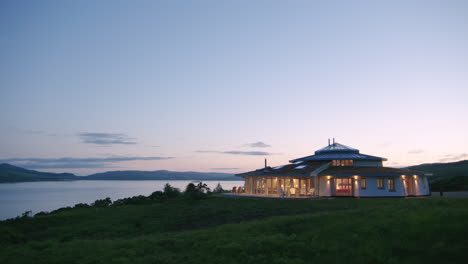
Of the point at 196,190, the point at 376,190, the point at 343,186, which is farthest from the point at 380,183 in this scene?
the point at 196,190

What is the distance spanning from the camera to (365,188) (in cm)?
3056

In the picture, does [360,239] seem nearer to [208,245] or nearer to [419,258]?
[419,258]

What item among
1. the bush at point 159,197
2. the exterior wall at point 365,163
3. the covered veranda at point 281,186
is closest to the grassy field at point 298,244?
the bush at point 159,197

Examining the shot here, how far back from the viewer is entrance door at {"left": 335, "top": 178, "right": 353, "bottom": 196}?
31.2m

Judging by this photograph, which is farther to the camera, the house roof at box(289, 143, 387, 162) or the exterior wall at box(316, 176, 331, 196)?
the house roof at box(289, 143, 387, 162)

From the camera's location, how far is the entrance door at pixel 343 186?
31.2 metres

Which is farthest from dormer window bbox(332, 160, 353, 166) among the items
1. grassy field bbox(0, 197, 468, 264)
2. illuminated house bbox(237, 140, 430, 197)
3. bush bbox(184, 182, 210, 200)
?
grassy field bbox(0, 197, 468, 264)

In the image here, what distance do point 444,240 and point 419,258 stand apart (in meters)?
1.33

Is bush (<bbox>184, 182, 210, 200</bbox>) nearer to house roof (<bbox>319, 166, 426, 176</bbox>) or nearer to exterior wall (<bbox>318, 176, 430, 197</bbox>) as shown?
exterior wall (<bbox>318, 176, 430, 197</bbox>)

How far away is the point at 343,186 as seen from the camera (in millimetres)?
31562

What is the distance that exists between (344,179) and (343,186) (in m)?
0.70

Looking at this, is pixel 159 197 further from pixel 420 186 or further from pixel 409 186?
pixel 420 186

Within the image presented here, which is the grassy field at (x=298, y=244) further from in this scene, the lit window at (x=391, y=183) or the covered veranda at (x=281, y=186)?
the covered veranda at (x=281, y=186)

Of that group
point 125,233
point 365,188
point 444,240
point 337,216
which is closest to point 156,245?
point 125,233
